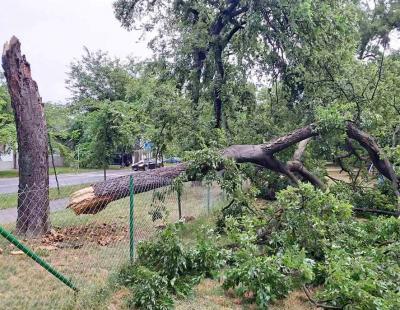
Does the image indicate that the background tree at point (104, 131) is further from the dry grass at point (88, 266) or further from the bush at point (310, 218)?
the bush at point (310, 218)

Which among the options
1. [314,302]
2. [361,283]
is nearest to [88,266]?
[314,302]

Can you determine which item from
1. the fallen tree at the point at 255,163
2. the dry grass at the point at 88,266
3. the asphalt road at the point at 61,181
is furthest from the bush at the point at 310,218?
the asphalt road at the point at 61,181

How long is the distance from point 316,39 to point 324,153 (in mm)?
2525

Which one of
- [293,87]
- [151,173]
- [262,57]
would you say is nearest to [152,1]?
[262,57]

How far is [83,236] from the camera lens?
6211mm

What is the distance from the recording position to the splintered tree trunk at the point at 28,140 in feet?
20.1

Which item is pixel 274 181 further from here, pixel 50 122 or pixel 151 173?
pixel 50 122

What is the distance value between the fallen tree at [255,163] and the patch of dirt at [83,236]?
2.45 feet

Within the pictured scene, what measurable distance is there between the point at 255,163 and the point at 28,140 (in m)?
4.00

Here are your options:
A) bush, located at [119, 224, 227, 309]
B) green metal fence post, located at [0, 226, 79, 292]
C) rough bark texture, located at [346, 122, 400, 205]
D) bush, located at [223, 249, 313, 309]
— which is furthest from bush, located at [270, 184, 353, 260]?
green metal fence post, located at [0, 226, 79, 292]

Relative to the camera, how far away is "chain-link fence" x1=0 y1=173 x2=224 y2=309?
4129 mm

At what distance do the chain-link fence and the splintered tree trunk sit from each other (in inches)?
0.8

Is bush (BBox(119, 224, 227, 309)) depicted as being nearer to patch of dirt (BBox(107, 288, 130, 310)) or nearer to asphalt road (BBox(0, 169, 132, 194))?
patch of dirt (BBox(107, 288, 130, 310))

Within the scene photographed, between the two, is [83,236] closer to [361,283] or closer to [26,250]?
[26,250]
